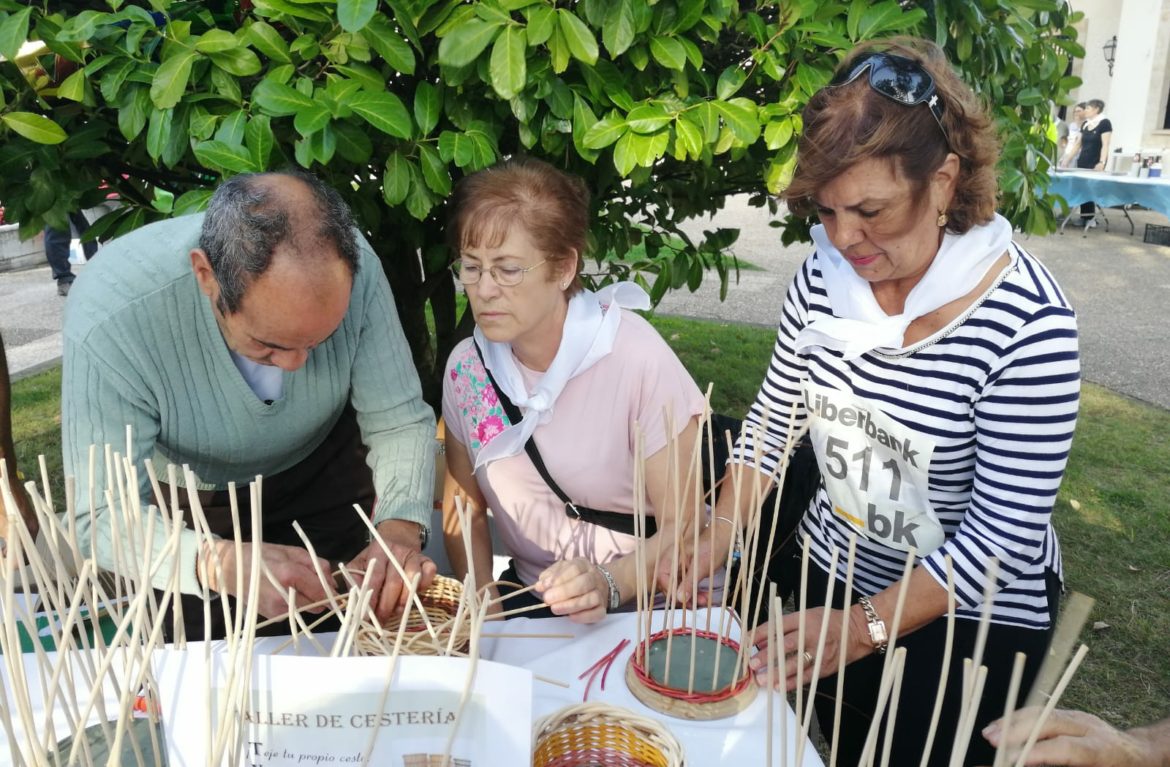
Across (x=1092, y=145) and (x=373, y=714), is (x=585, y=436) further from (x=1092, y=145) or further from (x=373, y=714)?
(x=1092, y=145)

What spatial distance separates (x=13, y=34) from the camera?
1.50m

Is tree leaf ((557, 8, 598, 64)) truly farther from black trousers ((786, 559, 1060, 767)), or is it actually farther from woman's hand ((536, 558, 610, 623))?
black trousers ((786, 559, 1060, 767))

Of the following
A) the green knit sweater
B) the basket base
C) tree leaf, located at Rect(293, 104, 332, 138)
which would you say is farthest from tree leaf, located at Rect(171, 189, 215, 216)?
the basket base

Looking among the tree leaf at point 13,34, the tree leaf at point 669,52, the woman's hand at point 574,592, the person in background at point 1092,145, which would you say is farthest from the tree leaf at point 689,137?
the person in background at point 1092,145

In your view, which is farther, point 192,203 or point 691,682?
point 192,203

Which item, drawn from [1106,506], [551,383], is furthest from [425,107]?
[1106,506]

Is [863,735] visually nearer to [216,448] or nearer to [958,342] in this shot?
[958,342]

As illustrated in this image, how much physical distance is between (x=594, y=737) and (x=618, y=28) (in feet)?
3.73

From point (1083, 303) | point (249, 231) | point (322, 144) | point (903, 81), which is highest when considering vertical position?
point (903, 81)

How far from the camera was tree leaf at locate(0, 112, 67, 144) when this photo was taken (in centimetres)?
161

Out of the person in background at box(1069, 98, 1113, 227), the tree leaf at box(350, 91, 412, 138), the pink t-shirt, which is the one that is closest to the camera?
the tree leaf at box(350, 91, 412, 138)

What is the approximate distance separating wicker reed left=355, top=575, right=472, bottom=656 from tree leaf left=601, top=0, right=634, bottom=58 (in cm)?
94

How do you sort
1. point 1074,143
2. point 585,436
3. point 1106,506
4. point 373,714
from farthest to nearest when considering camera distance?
point 1074,143
point 1106,506
point 585,436
point 373,714

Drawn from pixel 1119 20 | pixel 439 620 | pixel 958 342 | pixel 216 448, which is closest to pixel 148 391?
pixel 216 448
